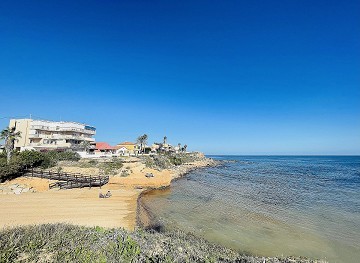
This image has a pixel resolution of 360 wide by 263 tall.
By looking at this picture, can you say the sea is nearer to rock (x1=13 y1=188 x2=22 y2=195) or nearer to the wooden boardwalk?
the wooden boardwalk

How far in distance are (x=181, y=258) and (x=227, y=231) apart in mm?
8691

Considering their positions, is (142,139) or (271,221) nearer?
(271,221)

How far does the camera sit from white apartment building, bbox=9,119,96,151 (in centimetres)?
5956

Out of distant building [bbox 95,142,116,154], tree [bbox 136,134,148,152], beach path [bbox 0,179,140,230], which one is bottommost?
beach path [bbox 0,179,140,230]

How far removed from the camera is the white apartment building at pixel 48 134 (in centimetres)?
5956

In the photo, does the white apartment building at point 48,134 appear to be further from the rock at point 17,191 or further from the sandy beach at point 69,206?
the rock at point 17,191

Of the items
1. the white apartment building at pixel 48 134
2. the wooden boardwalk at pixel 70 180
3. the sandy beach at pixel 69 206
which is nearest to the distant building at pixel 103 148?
the white apartment building at pixel 48 134

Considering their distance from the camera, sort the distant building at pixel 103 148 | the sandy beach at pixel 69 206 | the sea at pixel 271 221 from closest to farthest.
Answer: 1. the sea at pixel 271 221
2. the sandy beach at pixel 69 206
3. the distant building at pixel 103 148

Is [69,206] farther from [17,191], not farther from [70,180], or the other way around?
[70,180]

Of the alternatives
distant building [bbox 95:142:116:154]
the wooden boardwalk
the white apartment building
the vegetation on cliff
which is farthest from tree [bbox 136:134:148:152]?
the vegetation on cliff

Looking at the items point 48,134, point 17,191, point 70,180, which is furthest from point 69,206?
point 48,134

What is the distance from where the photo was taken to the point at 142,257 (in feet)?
23.9

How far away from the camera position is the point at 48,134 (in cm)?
6262

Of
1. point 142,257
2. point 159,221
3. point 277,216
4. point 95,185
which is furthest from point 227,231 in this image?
point 95,185
